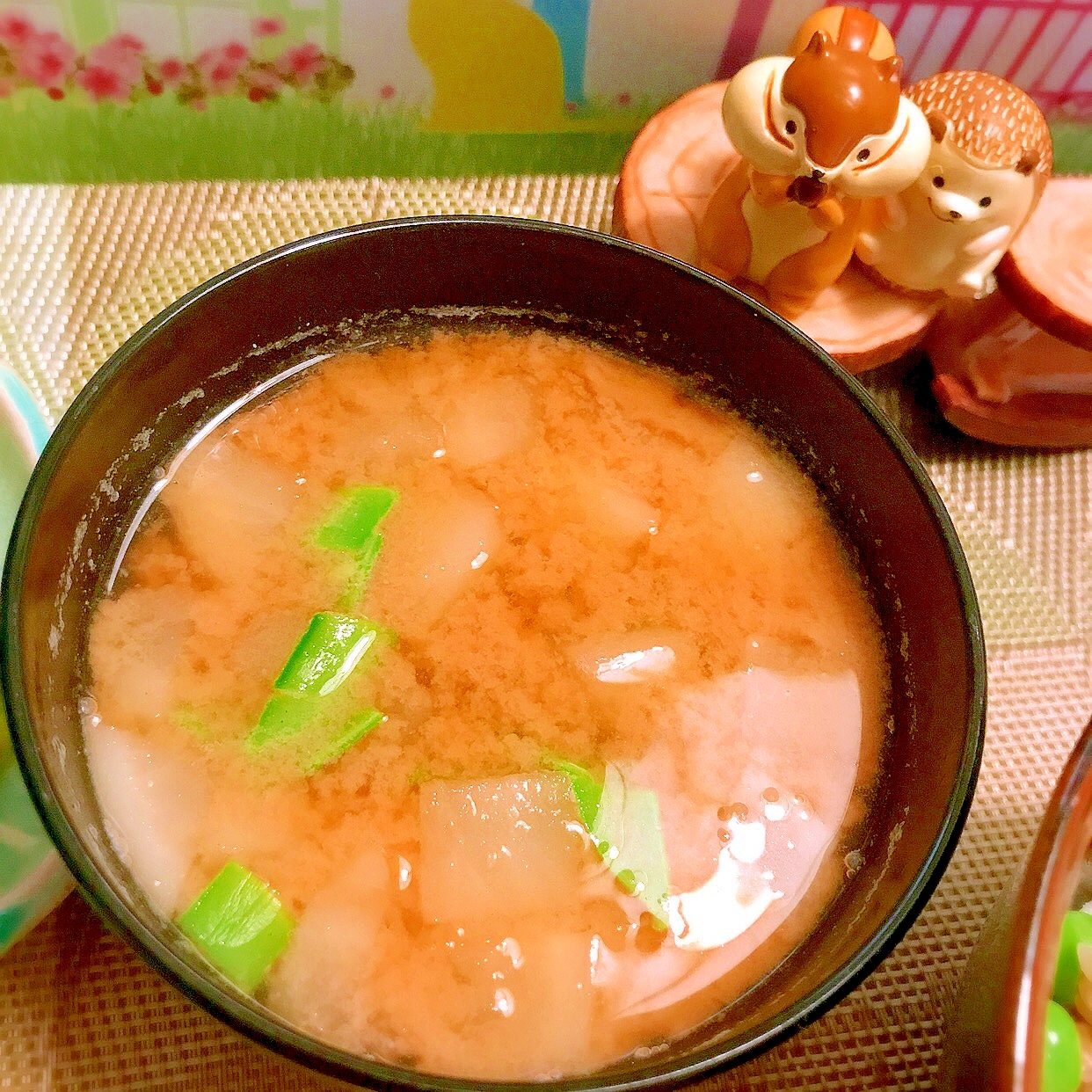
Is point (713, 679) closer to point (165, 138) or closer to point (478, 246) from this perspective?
point (478, 246)

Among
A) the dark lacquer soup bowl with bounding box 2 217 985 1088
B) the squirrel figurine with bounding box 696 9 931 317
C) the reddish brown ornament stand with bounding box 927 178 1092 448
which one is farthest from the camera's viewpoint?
the reddish brown ornament stand with bounding box 927 178 1092 448

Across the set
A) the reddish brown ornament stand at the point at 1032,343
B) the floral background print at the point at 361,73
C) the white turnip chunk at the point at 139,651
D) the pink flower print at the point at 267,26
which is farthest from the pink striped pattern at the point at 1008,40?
the white turnip chunk at the point at 139,651

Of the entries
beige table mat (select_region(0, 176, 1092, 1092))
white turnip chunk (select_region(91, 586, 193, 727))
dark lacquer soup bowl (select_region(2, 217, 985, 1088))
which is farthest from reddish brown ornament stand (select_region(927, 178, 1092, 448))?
white turnip chunk (select_region(91, 586, 193, 727))

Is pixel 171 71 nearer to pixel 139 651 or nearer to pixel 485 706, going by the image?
pixel 139 651

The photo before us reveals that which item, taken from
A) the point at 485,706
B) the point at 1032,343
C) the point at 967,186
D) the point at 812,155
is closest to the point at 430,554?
the point at 485,706

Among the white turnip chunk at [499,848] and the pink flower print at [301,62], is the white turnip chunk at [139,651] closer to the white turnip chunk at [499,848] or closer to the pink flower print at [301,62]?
the white turnip chunk at [499,848]

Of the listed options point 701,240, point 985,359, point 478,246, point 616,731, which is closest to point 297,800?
point 616,731

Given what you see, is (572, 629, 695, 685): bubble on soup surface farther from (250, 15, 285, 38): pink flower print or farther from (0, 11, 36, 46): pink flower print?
(0, 11, 36, 46): pink flower print
